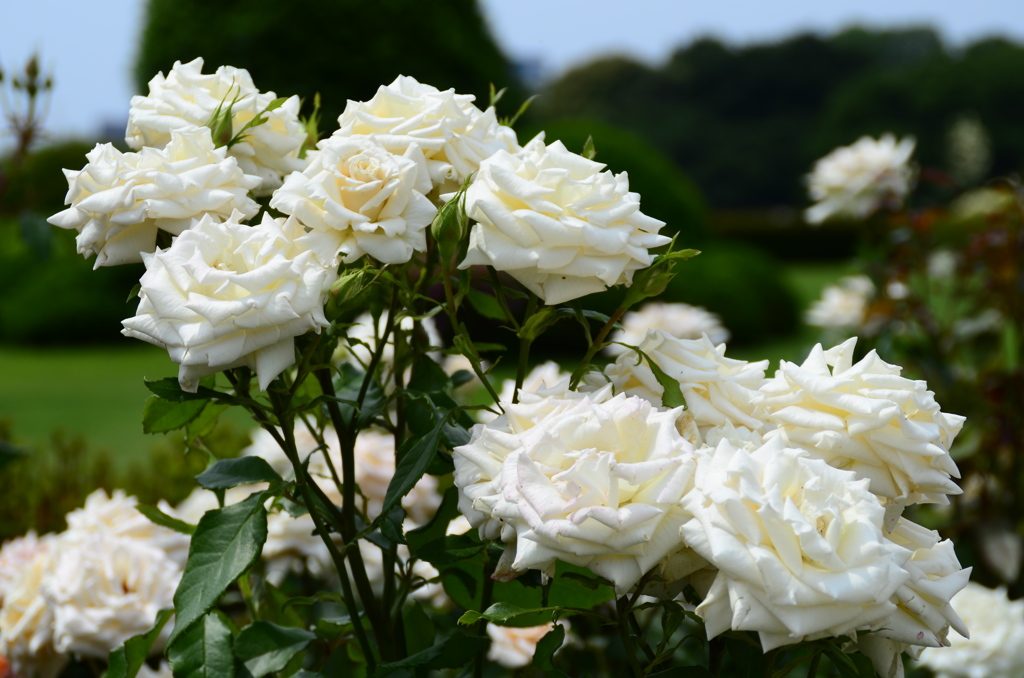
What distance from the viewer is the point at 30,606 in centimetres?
135

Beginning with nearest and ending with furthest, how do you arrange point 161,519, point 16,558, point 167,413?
point 167,413
point 161,519
point 16,558

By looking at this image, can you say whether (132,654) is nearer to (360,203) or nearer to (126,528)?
(126,528)

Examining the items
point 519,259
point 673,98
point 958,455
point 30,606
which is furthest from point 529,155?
point 673,98

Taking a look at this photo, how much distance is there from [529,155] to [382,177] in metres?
0.14

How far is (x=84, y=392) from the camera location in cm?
655

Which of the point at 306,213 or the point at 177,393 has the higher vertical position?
the point at 306,213

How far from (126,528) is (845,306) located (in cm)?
273

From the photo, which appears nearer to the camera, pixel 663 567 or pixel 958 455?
pixel 663 567

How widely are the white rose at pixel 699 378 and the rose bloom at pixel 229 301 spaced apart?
296mm

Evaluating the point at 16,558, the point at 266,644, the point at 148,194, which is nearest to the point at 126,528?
the point at 16,558

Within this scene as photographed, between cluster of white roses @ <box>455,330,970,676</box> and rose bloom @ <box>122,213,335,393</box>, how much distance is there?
7.1 inches

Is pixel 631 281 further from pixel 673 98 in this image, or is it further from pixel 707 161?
pixel 673 98

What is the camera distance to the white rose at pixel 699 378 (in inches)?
34.0

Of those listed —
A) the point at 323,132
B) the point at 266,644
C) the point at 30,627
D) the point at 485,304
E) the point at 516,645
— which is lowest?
the point at 516,645
